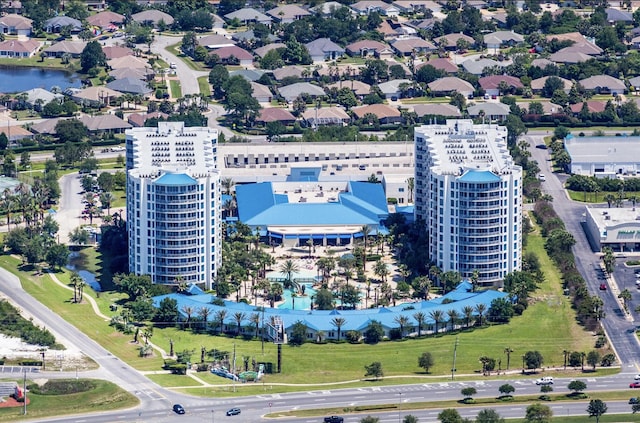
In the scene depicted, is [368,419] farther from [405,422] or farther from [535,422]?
[535,422]

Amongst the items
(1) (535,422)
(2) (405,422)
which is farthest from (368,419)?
(1) (535,422)
